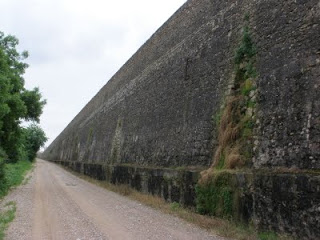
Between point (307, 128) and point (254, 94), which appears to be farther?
point (254, 94)

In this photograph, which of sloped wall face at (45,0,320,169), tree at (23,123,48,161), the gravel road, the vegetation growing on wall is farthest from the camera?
tree at (23,123,48,161)

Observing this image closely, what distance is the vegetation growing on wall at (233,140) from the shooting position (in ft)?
32.5

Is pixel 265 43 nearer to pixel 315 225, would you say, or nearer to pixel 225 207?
pixel 225 207

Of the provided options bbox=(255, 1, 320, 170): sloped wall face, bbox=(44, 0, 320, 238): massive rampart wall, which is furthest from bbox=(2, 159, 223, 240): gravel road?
bbox=(255, 1, 320, 170): sloped wall face

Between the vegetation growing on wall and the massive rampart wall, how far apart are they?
337 millimetres

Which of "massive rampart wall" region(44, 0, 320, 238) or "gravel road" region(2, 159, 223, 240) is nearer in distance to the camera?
"massive rampart wall" region(44, 0, 320, 238)

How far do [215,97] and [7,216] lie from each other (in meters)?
6.60

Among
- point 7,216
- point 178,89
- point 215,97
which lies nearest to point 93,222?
point 7,216

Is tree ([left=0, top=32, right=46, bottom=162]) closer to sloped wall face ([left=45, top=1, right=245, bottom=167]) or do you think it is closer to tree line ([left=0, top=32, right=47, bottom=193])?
tree line ([left=0, top=32, right=47, bottom=193])

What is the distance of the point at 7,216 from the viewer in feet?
36.6

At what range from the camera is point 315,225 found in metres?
7.12

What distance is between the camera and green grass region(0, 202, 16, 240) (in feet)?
30.5

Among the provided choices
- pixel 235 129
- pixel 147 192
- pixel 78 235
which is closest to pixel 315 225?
pixel 235 129

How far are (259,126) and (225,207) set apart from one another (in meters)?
2.01
